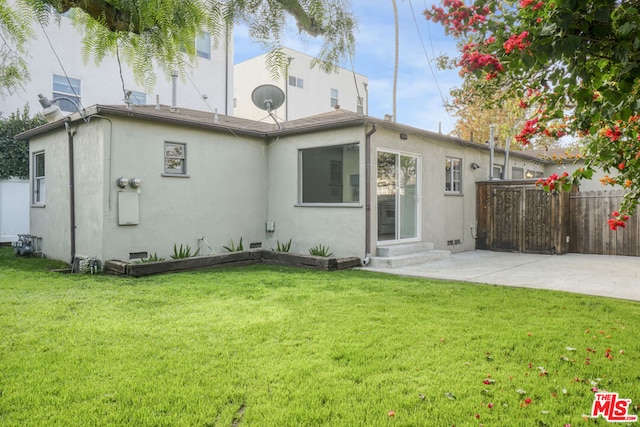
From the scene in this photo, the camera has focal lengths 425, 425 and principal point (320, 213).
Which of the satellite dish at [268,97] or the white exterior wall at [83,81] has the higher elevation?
the white exterior wall at [83,81]

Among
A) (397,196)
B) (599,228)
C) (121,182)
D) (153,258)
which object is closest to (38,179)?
(121,182)

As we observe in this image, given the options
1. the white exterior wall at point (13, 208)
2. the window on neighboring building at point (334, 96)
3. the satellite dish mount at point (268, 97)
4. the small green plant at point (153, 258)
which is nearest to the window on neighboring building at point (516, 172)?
the satellite dish mount at point (268, 97)

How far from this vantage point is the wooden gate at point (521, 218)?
35.7 feet

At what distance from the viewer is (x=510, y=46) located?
2332 millimetres

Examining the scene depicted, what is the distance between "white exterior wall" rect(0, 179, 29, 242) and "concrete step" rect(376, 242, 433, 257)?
10.0 metres

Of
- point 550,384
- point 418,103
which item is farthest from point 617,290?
point 418,103

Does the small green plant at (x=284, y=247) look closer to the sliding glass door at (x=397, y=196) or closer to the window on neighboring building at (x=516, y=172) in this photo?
the sliding glass door at (x=397, y=196)

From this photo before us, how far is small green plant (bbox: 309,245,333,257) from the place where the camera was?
353 inches

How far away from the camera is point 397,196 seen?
947cm

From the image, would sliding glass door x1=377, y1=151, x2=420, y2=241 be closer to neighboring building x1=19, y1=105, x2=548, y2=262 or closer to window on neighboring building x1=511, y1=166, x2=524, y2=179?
neighboring building x1=19, y1=105, x2=548, y2=262

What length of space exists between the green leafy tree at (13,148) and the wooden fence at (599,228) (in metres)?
15.3

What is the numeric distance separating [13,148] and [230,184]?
286 inches

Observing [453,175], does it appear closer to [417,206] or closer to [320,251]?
[417,206]

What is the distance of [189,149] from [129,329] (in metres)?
5.55
